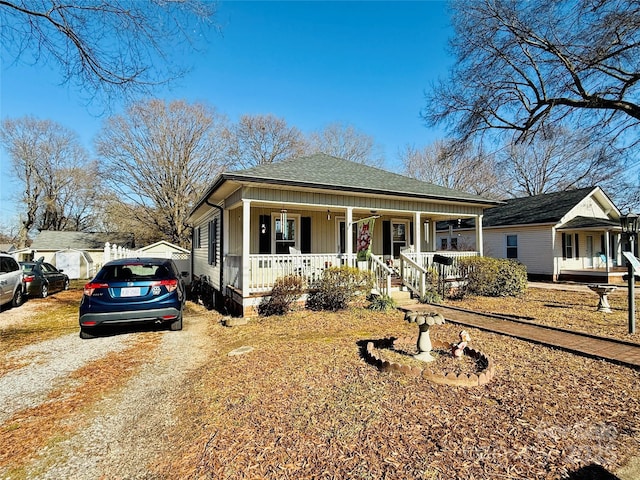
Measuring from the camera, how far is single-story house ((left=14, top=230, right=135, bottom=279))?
2280 cm

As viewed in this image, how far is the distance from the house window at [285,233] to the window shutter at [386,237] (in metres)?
4.05

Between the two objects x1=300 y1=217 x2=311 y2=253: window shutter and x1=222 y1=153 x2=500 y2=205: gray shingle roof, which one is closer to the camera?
x1=222 y1=153 x2=500 y2=205: gray shingle roof

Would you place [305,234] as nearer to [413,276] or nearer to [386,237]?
[386,237]

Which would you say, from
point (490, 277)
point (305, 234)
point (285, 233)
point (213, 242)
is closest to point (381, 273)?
point (305, 234)

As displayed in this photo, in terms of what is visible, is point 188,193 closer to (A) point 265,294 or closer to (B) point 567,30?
(A) point 265,294

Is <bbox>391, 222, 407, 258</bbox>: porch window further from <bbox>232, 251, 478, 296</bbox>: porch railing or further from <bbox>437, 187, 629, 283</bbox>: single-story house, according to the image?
<bbox>437, 187, 629, 283</bbox>: single-story house

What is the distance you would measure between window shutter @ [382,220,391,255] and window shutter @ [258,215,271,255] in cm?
501

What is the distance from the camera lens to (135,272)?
6.95 m

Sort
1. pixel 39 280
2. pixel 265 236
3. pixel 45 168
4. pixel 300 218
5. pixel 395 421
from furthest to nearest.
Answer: pixel 45 168
pixel 39 280
pixel 300 218
pixel 265 236
pixel 395 421

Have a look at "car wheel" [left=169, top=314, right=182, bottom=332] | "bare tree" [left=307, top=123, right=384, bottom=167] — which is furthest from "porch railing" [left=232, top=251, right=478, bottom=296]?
"bare tree" [left=307, top=123, right=384, bottom=167]

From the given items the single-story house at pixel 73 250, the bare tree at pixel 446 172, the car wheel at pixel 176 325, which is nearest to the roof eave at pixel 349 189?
the car wheel at pixel 176 325

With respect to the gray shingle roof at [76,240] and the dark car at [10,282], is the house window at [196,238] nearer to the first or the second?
the dark car at [10,282]

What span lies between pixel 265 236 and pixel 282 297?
3.83 metres

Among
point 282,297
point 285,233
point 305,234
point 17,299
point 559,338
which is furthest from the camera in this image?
point 305,234
